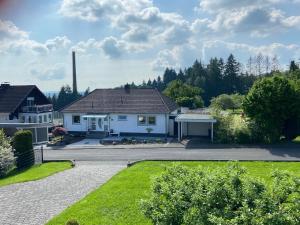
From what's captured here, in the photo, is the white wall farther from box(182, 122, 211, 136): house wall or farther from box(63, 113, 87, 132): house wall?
box(63, 113, 87, 132): house wall

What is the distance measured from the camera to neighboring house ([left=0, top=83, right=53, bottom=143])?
47406 mm

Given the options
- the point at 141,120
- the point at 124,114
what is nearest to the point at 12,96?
the point at 124,114

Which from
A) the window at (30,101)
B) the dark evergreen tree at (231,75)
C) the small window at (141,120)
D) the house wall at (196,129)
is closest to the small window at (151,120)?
the small window at (141,120)

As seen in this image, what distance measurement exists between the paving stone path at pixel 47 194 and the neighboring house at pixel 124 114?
1712 centimetres

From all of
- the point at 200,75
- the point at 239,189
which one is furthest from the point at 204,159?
the point at 200,75

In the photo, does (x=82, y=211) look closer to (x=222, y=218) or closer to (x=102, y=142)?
(x=222, y=218)

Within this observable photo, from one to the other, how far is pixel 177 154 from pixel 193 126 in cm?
1168

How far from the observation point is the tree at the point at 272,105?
113 ft

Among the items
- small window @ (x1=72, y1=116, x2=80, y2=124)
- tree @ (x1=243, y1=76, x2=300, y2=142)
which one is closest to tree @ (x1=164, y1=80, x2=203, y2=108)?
small window @ (x1=72, y1=116, x2=80, y2=124)

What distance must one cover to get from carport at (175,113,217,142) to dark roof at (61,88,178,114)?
2.47 m

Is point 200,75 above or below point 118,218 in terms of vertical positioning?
above

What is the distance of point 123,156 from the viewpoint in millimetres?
31219

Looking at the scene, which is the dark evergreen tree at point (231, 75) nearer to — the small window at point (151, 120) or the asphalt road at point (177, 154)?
the small window at point (151, 120)

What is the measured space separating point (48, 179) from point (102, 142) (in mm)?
17667
